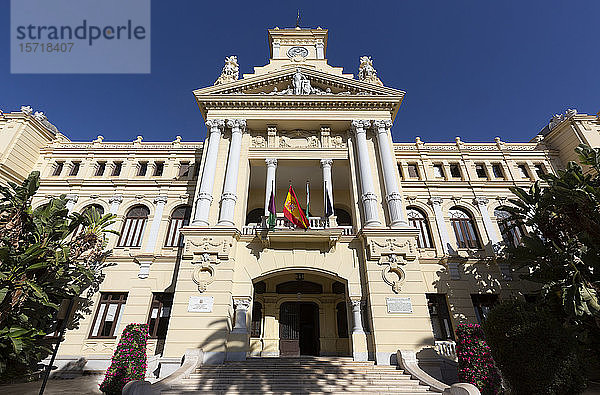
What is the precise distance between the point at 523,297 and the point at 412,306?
8849 mm

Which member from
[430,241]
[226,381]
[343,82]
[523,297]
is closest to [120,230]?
[226,381]

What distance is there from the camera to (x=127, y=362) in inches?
442

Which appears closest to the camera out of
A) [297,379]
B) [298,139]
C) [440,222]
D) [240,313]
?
[297,379]

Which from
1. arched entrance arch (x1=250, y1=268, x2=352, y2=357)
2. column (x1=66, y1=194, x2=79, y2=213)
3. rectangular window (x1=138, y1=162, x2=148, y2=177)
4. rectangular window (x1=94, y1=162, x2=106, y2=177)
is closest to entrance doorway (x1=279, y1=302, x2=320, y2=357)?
arched entrance arch (x1=250, y1=268, x2=352, y2=357)

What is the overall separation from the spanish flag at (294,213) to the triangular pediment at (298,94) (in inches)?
289

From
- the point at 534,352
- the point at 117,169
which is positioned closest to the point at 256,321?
the point at 534,352

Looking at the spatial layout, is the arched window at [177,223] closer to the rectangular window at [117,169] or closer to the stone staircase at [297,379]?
the rectangular window at [117,169]

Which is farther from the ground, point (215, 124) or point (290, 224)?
point (215, 124)

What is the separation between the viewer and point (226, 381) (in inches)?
426

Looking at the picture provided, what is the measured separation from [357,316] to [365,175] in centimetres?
757

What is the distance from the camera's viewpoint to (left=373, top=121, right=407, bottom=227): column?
1560cm

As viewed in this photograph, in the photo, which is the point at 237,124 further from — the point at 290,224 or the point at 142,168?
the point at 142,168

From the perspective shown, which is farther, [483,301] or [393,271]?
[483,301]

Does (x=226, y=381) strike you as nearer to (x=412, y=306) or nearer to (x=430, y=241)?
(x=412, y=306)
